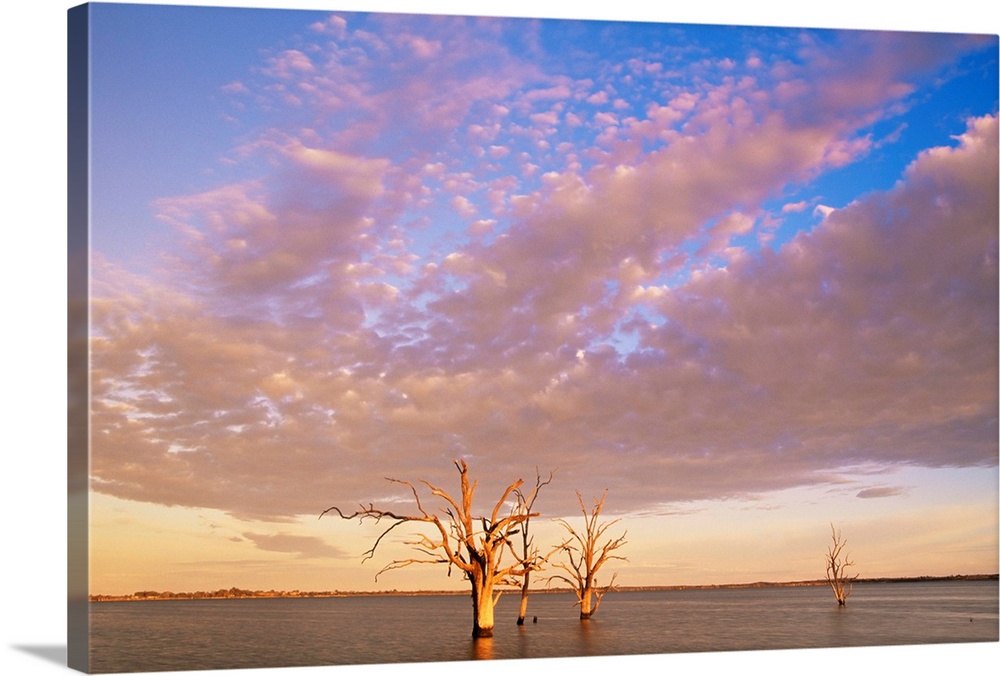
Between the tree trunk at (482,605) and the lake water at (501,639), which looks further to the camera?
the tree trunk at (482,605)

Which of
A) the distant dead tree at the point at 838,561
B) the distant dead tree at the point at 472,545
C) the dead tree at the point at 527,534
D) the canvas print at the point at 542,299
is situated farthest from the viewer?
the distant dead tree at the point at 838,561

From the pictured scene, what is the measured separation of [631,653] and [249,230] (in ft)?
22.9

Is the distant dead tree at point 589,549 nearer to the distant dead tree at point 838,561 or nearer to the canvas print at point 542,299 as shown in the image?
the canvas print at point 542,299

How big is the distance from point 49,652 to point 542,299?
7631mm

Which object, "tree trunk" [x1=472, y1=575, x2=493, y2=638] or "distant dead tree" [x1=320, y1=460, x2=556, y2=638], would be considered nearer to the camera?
"distant dead tree" [x1=320, y1=460, x2=556, y2=638]

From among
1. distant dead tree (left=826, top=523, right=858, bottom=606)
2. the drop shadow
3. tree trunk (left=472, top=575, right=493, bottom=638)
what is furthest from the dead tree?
the drop shadow

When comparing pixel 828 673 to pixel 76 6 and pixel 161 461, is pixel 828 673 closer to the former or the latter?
pixel 161 461

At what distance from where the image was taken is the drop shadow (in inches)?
658

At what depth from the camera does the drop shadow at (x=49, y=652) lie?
16703 mm

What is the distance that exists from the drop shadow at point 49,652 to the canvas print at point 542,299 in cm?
85

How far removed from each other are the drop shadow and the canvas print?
85 cm

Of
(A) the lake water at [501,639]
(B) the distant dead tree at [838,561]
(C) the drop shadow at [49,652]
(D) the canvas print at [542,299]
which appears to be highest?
(D) the canvas print at [542,299]

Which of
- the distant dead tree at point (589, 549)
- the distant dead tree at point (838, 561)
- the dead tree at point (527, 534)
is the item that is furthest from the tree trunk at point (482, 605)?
the distant dead tree at point (838, 561)

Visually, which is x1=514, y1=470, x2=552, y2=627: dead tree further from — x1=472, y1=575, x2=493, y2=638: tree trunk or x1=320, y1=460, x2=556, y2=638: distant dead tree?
x1=472, y1=575, x2=493, y2=638: tree trunk
